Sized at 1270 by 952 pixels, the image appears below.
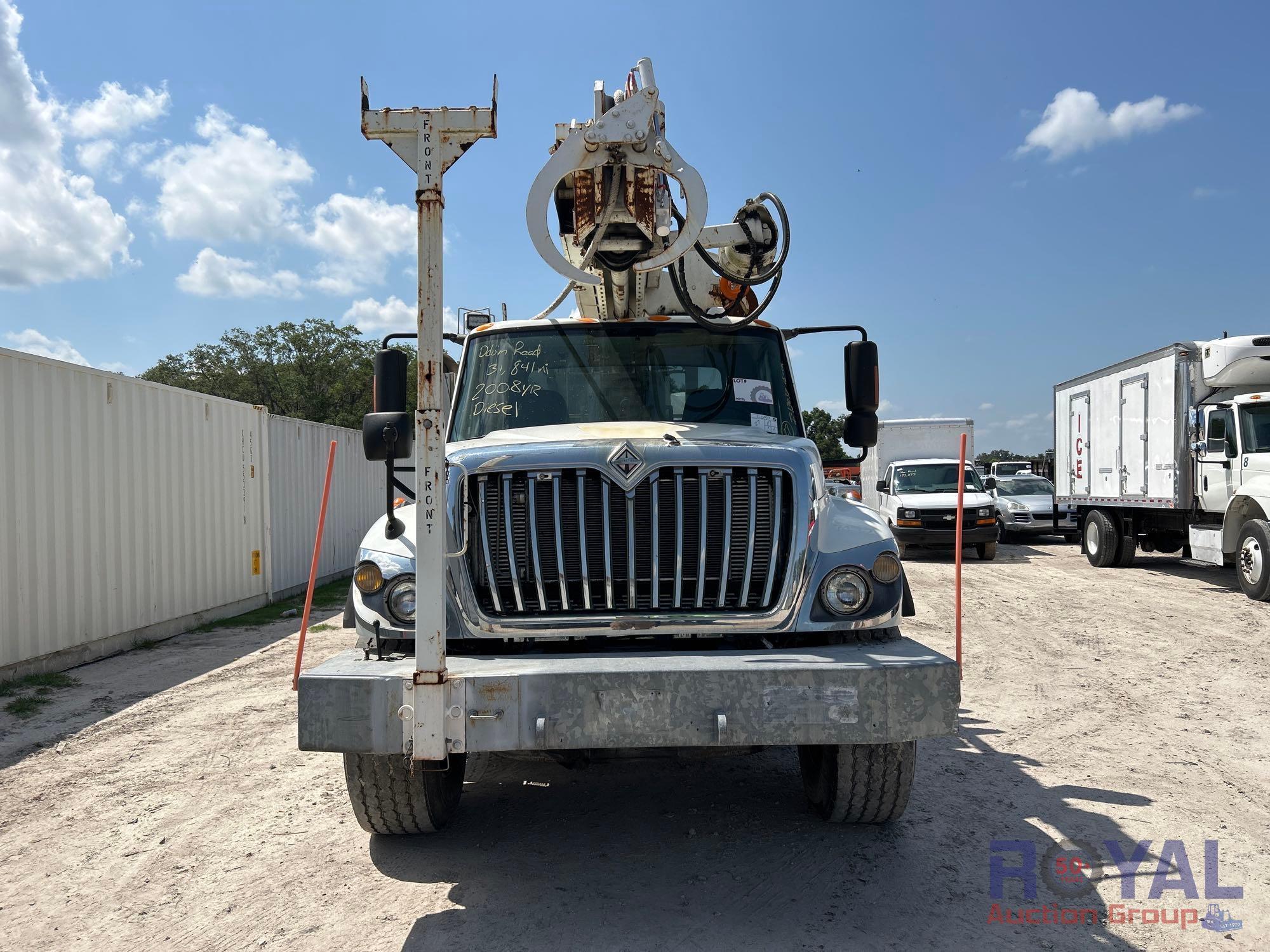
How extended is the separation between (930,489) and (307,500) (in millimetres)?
11489

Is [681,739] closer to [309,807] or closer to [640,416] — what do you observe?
[640,416]

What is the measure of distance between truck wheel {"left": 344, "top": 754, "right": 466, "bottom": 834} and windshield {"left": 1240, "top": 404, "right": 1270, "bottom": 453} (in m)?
12.2

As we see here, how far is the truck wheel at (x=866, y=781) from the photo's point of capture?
383cm

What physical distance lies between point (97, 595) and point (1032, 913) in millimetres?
8526

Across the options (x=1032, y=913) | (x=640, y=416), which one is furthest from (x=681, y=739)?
(x=640, y=416)

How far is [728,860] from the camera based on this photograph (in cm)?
383

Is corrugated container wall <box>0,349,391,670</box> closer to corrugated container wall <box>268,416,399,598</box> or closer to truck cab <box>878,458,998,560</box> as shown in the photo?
corrugated container wall <box>268,416,399,598</box>

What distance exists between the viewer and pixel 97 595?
8695 millimetres

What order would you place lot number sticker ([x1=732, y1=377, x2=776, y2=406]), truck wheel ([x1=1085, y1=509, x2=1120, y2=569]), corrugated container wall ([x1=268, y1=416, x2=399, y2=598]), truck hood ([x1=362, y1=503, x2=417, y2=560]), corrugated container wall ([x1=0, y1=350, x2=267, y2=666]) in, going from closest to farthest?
truck hood ([x1=362, y1=503, x2=417, y2=560]), lot number sticker ([x1=732, y1=377, x2=776, y2=406]), corrugated container wall ([x1=0, y1=350, x2=267, y2=666]), corrugated container wall ([x1=268, y1=416, x2=399, y2=598]), truck wheel ([x1=1085, y1=509, x2=1120, y2=569])

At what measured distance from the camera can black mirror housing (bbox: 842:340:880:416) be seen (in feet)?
15.7

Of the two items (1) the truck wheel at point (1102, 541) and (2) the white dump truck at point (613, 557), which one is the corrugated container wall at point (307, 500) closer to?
(2) the white dump truck at point (613, 557)

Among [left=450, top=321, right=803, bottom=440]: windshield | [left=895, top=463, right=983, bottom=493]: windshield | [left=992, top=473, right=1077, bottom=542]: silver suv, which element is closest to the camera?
[left=450, top=321, right=803, bottom=440]: windshield

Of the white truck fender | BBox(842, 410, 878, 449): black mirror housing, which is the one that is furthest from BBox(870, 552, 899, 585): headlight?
the white truck fender

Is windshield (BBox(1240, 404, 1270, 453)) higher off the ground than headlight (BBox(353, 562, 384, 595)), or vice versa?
Answer: windshield (BBox(1240, 404, 1270, 453))
